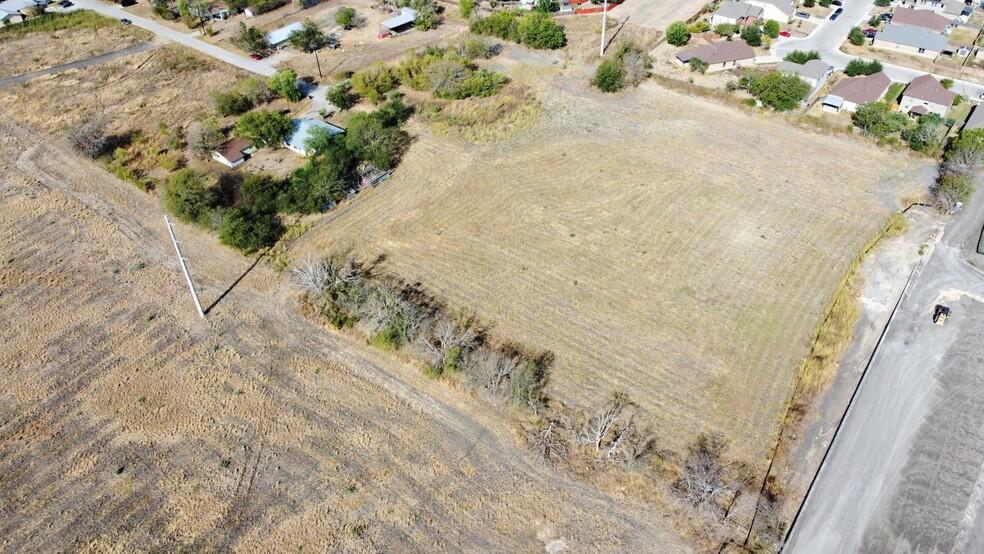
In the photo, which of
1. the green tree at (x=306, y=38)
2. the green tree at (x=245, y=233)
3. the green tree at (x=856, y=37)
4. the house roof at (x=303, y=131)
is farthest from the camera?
the green tree at (x=306, y=38)

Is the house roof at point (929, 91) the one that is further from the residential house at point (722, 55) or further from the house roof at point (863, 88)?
the residential house at point (722, 55)

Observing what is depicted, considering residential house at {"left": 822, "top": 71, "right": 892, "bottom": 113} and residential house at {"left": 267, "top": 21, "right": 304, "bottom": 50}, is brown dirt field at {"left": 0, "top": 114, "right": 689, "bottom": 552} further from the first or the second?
residential house at {"left": 822, "top": 71, "right": 892, "bottom": 113}

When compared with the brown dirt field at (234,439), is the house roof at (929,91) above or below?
above

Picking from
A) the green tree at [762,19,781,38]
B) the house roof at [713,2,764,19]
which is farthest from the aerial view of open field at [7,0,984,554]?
the house roof at [713,2,764,19]

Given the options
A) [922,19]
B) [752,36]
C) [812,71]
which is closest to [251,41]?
[752,36]

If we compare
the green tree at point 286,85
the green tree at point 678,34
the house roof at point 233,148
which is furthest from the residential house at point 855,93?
the house roof at point 233,148

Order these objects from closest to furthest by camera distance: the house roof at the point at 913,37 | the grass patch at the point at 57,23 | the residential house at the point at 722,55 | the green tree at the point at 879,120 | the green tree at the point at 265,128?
the green tree at the point at 265,128 < the green tree at the point at 879,120 < the house roof at the point at 913,37 < the residential house at the point at 722,55 < the grass patch at the point at 57,23

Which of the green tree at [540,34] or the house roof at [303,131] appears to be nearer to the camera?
the house roof at [303,131]
